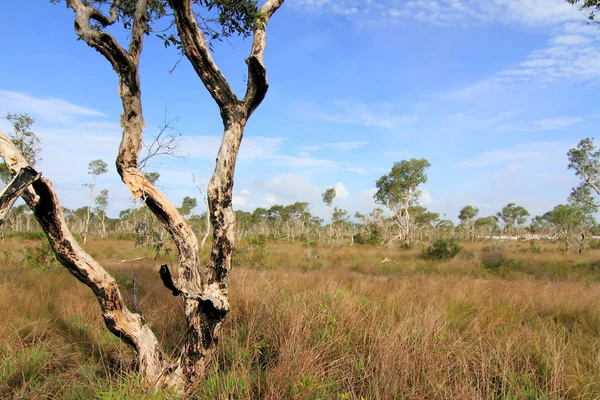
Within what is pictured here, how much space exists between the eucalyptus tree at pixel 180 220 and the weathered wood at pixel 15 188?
1.29 ft

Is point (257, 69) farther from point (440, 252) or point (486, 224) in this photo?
point (486, 224)

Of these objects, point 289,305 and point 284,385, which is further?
point 289,305

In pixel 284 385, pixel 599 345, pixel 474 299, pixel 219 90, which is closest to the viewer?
pixel 284 385

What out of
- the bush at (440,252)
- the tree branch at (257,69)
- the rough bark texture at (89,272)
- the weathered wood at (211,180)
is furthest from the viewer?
the bush at (440,252)

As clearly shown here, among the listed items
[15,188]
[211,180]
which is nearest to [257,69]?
[211,180]

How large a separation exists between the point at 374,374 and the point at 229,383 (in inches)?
51.1

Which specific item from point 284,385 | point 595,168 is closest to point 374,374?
point 284,385

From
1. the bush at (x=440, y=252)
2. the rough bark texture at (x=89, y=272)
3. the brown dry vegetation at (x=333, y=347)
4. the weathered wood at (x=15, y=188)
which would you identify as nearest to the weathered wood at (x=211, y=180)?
the rough bark texture at (x=89, y=272)

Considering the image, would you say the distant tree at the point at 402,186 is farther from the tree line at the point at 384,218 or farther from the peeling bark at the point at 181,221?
the peeling bark at the point at 181,221

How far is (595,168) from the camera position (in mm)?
21391

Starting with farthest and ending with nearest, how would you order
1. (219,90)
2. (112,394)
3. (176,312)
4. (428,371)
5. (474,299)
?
(474,299), (176,312), (219,90), (428,371), (112,394)

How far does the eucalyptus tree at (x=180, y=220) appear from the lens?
2.81m

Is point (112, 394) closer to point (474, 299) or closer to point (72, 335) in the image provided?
point (72, 335)

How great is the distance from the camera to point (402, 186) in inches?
1183
